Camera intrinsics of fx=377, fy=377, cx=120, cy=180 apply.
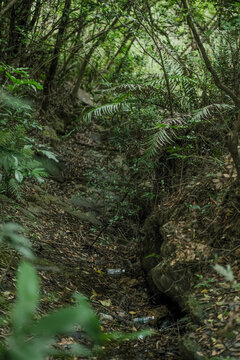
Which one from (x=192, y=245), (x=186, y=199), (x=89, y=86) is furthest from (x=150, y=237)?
(x=89, y=86)

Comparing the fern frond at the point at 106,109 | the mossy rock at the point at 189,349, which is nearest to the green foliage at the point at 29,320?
the mossy rock at the point at 189,349

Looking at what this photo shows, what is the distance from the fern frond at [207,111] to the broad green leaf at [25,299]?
4628 millimetres

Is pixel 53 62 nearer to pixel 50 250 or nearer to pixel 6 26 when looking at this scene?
pixel 6 26

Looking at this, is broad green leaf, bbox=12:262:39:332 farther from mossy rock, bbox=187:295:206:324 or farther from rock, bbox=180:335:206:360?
mossy rock, bbox=187:295:206:324

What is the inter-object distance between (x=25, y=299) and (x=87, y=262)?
507 centimetres

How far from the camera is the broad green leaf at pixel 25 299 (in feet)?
1.67

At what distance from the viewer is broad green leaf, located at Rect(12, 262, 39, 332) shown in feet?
1.67

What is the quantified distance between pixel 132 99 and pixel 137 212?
185 cm

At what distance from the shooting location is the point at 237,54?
5.40 meters

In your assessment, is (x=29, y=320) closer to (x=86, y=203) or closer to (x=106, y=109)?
Answer: (x=106, y=109)

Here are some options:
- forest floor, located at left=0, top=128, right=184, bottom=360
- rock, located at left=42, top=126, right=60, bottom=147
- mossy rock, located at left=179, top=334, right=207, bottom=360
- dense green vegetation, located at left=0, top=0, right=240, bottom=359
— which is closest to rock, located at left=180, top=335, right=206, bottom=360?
mossy rock, located at left=179, top=334, right=207, bottom=360

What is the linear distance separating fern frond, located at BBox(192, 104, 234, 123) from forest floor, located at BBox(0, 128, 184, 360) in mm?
1891

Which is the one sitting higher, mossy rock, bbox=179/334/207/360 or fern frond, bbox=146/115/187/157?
fern frond, bbox=146/115/187/157

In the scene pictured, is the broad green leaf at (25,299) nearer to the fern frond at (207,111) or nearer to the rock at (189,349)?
the rock at (189,349)
